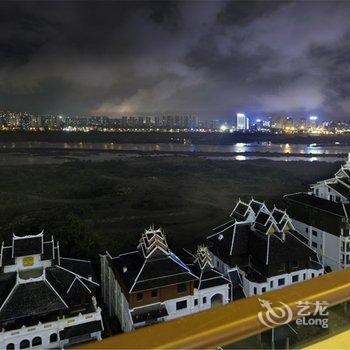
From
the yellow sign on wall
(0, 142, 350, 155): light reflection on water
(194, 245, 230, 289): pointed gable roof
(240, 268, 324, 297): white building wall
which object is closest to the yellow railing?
(194, 245, 230, 289): pointed gable roof

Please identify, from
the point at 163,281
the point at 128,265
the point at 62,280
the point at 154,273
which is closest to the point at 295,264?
the point at 163,281

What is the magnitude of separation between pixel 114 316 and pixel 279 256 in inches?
265

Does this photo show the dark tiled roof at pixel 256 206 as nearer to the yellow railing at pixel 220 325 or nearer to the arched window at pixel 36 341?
the arched window at pixel 36 341

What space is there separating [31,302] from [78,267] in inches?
119

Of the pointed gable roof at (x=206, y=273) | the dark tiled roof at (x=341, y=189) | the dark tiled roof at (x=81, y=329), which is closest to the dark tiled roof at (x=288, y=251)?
the pointed gable roof at (x=206, y=273)

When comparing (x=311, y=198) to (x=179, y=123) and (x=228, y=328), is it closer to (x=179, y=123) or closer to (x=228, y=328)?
(x=228, y=328)

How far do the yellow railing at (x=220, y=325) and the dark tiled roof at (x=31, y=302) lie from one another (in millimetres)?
9541

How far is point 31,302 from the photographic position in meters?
9.75

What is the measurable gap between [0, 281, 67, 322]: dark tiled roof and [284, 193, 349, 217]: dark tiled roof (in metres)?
12.4

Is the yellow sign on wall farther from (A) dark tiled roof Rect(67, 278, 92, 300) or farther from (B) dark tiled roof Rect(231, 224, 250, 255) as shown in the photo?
(B) dark tiled roof Rect(231, 224, 250, 255)

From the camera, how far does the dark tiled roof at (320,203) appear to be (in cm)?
1553

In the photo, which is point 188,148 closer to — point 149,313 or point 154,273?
point 154,273

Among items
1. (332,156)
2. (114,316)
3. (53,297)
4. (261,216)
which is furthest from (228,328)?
(332,156)

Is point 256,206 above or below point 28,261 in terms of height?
above
